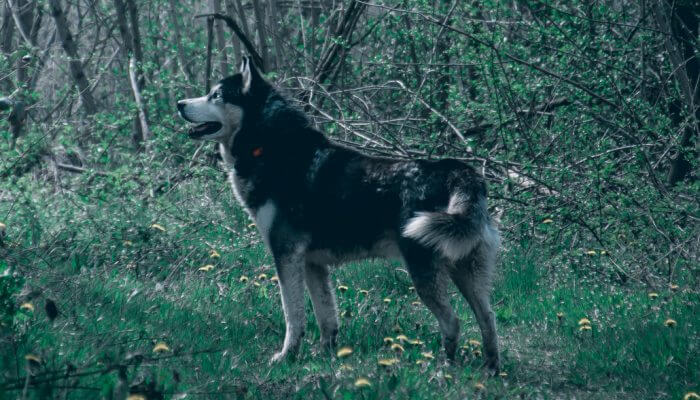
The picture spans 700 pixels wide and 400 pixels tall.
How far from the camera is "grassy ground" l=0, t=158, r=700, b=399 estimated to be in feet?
13.0

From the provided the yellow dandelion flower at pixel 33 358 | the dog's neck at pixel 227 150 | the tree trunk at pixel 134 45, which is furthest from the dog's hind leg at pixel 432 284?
the tree trunk at pixel 134 45

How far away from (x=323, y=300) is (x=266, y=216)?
726 millimetres

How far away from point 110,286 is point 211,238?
8.00ft

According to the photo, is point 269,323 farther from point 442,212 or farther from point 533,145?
A: point 533,145

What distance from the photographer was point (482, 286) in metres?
5.19

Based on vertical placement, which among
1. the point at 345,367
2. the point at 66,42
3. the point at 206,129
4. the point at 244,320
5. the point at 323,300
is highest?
the point at 206,129

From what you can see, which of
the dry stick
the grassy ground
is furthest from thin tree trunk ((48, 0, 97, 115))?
the dry stick

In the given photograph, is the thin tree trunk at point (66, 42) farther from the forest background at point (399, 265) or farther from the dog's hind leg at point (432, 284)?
the dog's hind leg at point (432, 284)

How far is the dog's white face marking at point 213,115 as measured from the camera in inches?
241

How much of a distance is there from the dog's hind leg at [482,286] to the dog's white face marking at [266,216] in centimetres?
129

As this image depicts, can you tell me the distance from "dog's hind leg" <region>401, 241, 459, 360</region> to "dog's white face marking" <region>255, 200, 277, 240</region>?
1.05 m

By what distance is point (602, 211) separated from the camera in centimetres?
750

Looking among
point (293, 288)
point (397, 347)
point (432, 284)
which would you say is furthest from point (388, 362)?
point (293, 288)

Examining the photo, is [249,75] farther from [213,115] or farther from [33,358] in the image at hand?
[33,358]
